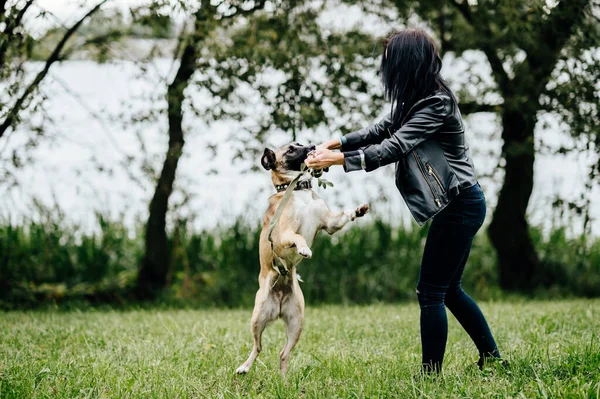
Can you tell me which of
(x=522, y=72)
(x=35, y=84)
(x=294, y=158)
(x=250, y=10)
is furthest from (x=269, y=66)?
(x=294, y=158)

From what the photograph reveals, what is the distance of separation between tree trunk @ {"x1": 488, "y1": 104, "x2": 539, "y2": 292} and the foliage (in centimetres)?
20

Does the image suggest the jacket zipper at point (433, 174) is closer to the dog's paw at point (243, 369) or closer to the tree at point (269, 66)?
the dog's paw at point (243, 369)

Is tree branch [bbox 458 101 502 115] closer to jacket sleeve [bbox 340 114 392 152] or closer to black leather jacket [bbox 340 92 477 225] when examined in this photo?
jacket sleeve [bbox 340 114 392 152]

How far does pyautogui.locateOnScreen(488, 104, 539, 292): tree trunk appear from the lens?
9.80 m

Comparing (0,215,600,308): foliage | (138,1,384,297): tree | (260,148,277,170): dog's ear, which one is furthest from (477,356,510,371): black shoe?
(0,215,600,308): foliage

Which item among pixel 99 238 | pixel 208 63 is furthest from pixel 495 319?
pixel 99 238

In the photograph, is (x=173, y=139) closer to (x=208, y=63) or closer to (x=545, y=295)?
(x=208, y=63)

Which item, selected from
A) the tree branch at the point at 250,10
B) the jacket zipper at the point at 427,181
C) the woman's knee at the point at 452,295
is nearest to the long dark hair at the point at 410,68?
the jacket zipper at the point at 427,181

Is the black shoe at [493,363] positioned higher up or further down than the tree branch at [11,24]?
further down

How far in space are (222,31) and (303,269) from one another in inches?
133

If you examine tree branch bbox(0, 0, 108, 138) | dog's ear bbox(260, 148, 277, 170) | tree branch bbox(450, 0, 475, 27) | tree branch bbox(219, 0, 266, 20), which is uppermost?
tree branch bbox(450, 0, 475, 27)

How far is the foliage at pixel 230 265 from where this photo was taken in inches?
365

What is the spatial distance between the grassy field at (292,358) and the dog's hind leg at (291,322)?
128 millimetres

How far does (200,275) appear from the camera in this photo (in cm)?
976
